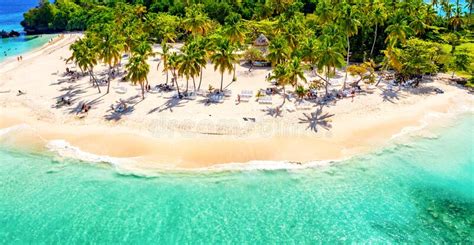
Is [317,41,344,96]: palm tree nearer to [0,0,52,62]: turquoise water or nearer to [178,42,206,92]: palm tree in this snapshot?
[178,42,206,92]: palm tree

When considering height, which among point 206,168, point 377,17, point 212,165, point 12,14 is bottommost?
point 206,168

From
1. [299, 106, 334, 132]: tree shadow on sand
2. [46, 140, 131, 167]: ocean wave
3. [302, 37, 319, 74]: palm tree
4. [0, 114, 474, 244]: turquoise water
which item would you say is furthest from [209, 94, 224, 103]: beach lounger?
[0, 114, 474, 244]: turquoise water

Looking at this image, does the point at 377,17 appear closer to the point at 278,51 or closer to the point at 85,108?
the point at 278,51

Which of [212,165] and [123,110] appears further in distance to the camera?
[123,110]

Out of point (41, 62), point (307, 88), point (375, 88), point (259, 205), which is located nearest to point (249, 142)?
point (259, 205)

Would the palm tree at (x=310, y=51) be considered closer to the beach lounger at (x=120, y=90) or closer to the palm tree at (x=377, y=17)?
the palm tree at (x=377, y=17)

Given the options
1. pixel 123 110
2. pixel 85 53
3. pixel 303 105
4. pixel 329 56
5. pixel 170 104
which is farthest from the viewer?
pixel 85 53

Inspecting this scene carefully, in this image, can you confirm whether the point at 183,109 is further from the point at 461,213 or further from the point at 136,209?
the point at 461,213

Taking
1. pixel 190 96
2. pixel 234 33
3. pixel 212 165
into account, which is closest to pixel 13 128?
pixel 190 96
